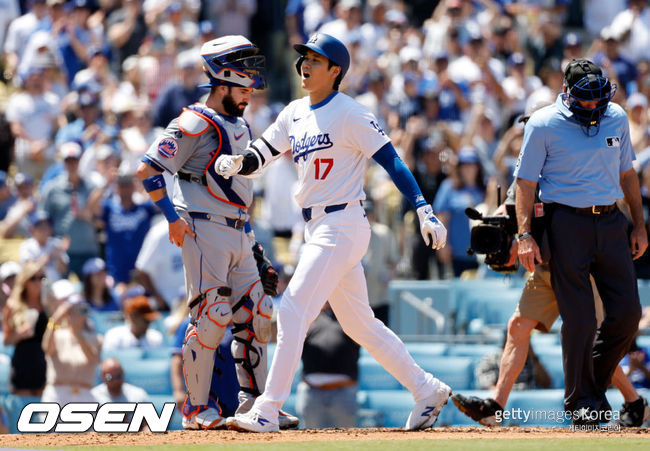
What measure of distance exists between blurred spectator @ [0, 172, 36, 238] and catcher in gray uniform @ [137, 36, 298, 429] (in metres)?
6.57

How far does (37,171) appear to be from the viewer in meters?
14.7

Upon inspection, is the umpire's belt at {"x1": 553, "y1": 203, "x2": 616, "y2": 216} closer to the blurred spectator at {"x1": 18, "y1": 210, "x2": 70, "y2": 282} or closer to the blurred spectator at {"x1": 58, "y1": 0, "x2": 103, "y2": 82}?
the blurred spectator at {"x1": 18, "y1": 210, "x2": 70, "y2": 282}

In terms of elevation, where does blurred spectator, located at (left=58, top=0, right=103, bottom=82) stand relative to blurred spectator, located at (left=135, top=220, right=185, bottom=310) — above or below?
above

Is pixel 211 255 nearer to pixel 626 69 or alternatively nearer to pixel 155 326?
pixel 155 326

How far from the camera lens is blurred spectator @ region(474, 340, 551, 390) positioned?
946 centimetres

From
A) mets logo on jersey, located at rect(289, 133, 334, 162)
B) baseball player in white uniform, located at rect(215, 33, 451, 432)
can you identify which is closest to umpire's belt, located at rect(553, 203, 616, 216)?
baseball player in white uniform, located at rect(215, 33, 451, 432)

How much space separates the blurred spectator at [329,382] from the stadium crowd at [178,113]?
140 centimetres

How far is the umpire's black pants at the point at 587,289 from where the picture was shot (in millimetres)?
6844

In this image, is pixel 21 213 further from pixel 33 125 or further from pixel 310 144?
Result: pixel 310 144

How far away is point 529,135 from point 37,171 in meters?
9.02

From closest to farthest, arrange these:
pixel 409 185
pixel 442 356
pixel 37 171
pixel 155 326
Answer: pixel 409 185 < pixel 442 356 < pixel 155 326 < pixel 37 171

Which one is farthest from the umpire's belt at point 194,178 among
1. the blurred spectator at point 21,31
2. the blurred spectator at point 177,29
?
the blurred spectator at point 21,31

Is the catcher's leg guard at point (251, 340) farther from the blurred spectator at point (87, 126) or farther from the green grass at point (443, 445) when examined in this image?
the blurred spectator at point (87, 126)

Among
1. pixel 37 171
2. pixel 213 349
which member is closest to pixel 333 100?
pixel 213 349
